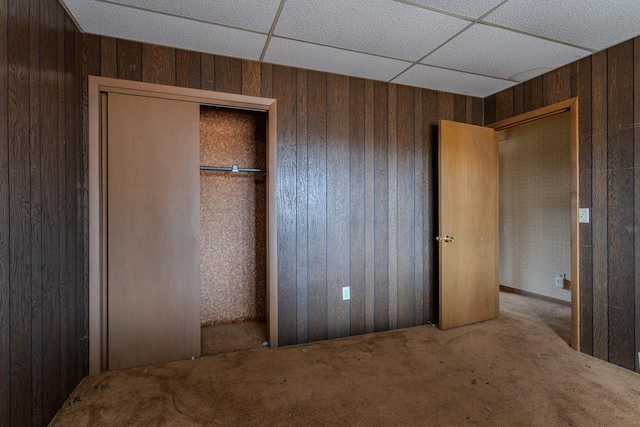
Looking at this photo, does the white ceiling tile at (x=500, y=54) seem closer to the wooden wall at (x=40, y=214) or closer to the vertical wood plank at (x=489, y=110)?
the vertical wood plank at (x=489, y=110)

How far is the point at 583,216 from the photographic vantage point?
246 cm

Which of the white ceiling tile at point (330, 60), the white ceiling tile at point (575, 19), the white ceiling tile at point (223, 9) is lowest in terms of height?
the white ceiling tile at point (575, 19)

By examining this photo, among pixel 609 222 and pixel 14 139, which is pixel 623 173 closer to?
pixel 609 222

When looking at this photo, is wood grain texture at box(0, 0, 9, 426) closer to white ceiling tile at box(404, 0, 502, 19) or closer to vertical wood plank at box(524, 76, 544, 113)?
white ceiling tile at box(404, 0, 502, 19)

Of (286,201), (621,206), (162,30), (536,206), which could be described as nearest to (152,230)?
(286,201)

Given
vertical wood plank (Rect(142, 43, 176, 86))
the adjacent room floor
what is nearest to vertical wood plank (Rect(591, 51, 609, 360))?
the adjacent room floor

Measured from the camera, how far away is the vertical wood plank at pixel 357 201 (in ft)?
9.18

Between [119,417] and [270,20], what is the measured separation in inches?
102

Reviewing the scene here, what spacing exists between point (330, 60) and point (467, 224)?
2068 mm

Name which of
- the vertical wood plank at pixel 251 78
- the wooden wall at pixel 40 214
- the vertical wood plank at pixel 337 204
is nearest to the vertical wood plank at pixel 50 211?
the wooden wall at pixel 40 214

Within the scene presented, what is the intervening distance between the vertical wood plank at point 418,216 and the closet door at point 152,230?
207cm

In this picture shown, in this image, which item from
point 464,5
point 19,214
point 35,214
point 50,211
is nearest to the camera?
point 19,214

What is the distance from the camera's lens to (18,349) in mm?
1361

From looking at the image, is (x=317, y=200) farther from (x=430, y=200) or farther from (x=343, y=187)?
(x=430, y=200)
